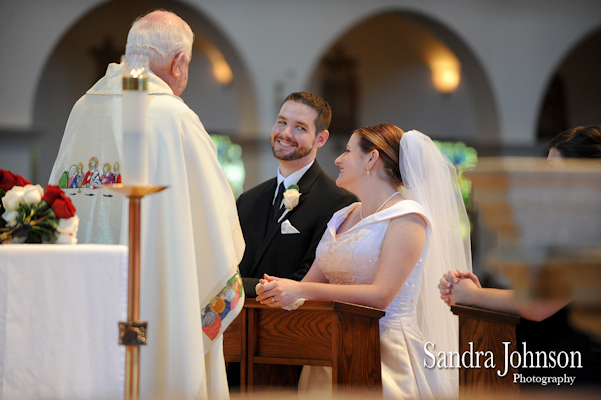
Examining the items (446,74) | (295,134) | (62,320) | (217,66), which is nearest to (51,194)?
(62,320)

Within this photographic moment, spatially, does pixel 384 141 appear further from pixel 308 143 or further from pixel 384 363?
pixel 384 363

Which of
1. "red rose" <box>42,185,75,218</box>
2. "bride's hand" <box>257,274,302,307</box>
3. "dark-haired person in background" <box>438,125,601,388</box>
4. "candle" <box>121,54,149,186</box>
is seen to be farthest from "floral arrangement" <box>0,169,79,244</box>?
"dark-haired person in background" <box>438,125,601,388</box>

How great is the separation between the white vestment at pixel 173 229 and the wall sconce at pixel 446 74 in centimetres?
1215

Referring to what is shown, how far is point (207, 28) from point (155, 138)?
9287mm

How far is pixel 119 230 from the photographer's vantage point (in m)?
3.00

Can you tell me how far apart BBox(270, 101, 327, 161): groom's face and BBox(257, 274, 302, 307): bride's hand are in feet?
4.39

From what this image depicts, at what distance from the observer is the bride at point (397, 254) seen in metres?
3.61

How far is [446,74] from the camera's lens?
48.4ft

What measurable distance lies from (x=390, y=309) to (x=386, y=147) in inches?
35.0

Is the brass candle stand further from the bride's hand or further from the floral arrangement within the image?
the bride's hand

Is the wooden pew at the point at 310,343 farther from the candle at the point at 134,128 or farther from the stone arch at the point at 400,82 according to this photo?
the stone arch at the point at 400,82

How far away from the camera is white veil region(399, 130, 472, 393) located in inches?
157

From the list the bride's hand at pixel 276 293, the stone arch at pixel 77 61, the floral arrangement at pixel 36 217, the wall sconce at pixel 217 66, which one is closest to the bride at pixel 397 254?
the bride's hand at pixel 276 293

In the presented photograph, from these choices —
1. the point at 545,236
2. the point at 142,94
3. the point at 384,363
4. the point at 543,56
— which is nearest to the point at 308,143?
the point at 384,363
